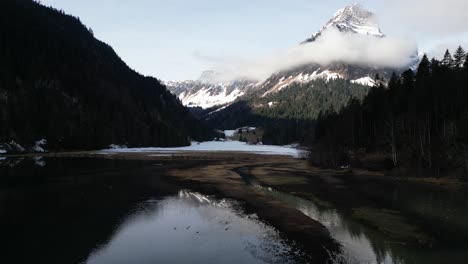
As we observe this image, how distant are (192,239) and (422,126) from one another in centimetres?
6305

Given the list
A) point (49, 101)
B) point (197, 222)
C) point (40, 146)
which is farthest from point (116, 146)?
point (197, 222)

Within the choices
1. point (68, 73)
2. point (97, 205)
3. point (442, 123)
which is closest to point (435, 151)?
point (442, 123)

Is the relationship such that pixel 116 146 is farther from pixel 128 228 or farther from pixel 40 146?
pixel 128 228

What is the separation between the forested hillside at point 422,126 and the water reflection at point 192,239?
43.5 metres

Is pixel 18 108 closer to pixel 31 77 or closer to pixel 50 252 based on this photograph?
pixel 31 77

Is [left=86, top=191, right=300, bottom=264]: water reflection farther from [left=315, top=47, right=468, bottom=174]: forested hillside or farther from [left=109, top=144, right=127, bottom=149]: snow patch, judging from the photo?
[left=109, top=144, right=127, bottom=149]: snow patch

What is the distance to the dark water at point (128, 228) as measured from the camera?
2403cm

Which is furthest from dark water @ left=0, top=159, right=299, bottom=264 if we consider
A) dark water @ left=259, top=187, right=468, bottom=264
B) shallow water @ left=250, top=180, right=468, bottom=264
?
shallow water @ left=250, top=180, right=468, bottom=264

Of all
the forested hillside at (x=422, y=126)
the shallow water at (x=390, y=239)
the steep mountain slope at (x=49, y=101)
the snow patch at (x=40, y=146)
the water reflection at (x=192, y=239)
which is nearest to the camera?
the water reflection at (x=192, y=239)

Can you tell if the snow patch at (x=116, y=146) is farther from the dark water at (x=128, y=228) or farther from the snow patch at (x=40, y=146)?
the dark water at (x=128, y=228)

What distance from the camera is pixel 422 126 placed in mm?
75688

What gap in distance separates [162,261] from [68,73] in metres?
185

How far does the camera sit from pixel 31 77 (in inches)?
6220

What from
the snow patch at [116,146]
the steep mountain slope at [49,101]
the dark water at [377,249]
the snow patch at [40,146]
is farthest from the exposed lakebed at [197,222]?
the snow patch at [116,146]
